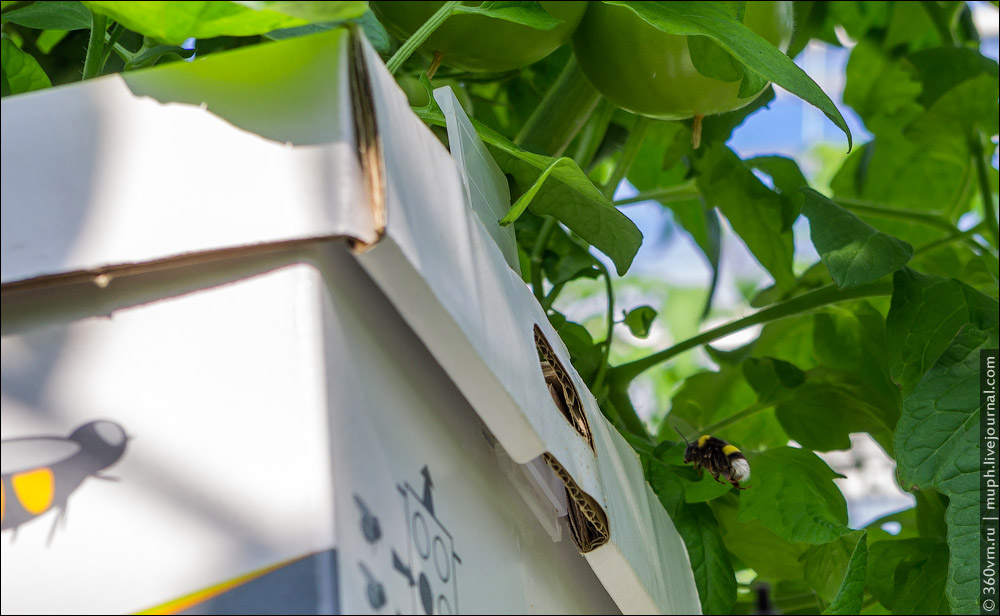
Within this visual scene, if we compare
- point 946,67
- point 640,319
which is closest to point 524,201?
point 640,319

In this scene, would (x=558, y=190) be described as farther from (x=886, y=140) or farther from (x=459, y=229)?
(x=886, y=140)

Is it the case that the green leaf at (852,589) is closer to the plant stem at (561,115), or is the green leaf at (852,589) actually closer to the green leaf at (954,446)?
the green leaf at (954,446)

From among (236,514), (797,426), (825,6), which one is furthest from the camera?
(825,6)

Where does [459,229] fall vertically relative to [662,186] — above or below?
below

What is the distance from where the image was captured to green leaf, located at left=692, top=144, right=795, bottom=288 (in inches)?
24.5

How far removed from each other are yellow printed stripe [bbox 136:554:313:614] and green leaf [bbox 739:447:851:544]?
311mm

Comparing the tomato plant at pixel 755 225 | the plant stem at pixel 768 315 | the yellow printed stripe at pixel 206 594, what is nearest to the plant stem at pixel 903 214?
the tomato plant at pixel 755 225

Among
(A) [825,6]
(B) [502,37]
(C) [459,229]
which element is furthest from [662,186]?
(C) [459,229]

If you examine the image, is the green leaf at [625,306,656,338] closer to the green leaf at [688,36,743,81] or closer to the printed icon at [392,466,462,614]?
the green leaf at [688,36,743,81]

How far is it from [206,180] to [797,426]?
18.6 inches

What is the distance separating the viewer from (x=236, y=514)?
0.18 meters

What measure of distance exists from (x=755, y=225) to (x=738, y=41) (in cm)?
30

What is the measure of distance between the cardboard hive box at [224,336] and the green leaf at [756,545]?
14.1 inches

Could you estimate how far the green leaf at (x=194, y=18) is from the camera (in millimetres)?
226
